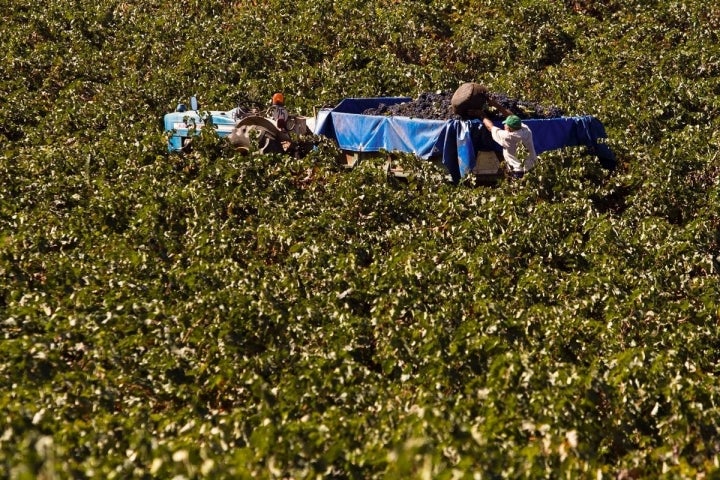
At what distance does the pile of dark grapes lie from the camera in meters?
12.8

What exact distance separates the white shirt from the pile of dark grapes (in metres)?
0.86

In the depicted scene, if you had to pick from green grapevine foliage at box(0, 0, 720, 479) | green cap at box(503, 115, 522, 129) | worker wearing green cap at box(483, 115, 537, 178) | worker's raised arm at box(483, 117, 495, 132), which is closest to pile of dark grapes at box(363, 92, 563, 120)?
worker's raised arm at box(483, 117, 495, 132)

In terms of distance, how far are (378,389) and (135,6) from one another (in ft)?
73.6

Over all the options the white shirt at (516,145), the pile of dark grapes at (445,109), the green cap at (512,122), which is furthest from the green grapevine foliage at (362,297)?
the pile of dark grapes at (445,109)

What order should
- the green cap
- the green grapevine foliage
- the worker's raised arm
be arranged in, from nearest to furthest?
the green grapevine foliage, the green cap, the worker's raised arm

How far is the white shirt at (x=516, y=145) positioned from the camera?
11703 millimetres

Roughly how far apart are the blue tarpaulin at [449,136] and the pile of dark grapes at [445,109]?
0.52 m

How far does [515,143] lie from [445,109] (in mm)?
1680

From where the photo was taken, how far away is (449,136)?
12023 mm

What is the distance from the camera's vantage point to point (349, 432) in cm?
583

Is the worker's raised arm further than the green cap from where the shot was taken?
Yes

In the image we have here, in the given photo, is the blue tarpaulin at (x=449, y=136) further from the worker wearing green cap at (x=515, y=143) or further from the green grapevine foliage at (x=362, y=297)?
the green grapevine foliage at (x=362, y=297)

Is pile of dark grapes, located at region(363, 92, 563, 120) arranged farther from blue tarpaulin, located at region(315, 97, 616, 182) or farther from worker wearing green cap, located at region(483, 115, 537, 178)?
worker wearing green cap, located at region(483, 115, 537, 178)

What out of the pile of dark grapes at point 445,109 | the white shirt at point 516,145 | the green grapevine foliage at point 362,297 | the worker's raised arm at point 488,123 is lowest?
the green grapevine foliage at point 362,297
